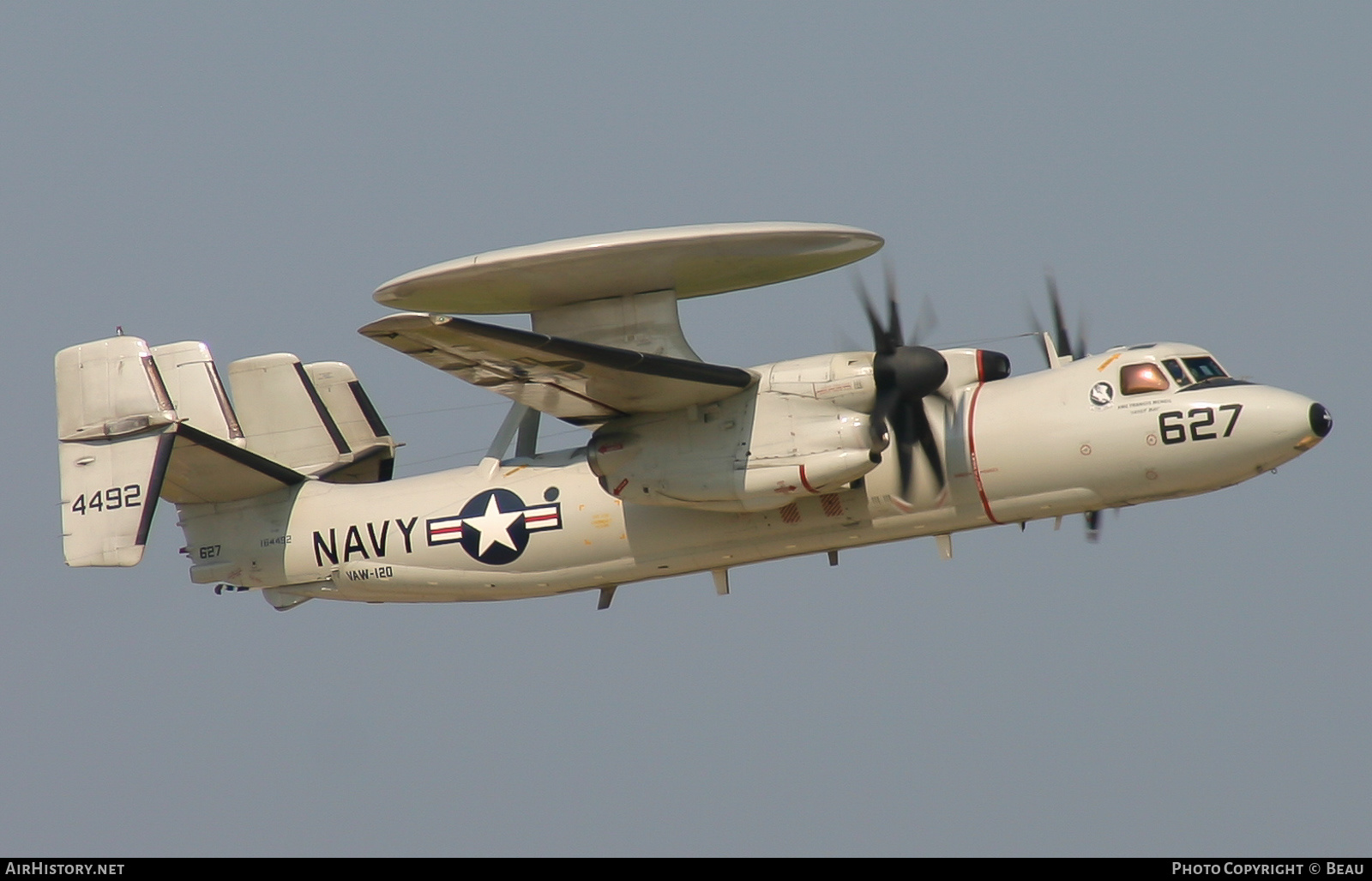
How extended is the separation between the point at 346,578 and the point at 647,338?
5.51 metres

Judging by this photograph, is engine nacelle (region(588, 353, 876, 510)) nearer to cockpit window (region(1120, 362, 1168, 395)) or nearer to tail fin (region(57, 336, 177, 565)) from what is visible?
cockpit window (region(1120, 362, 1168, 395))

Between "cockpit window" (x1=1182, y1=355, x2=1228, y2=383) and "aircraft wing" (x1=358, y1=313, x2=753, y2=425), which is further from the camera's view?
→ "cockpit window" (x1=1182, y1=355, x2=1228, y2=383)

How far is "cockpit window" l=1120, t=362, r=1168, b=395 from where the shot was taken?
61.6 feet

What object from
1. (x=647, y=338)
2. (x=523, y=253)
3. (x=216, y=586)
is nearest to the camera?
(x=523, y=253)

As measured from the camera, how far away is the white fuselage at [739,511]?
18.6m

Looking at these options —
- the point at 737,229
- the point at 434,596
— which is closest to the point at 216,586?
the point at 434,596

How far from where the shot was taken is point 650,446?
1945 centimetres

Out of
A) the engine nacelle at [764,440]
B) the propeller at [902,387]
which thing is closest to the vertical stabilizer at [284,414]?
the engine nacelle at [764,440]

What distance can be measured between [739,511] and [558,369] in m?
2.80

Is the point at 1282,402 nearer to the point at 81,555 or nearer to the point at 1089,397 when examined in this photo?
the point at 1089,397

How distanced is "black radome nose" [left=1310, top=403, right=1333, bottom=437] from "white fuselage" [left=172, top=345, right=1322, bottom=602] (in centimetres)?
6

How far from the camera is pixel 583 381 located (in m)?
18.9

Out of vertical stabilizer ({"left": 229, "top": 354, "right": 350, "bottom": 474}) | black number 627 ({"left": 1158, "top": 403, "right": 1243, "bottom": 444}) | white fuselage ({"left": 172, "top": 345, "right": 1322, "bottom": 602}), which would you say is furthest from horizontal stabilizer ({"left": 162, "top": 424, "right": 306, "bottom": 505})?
black number 627 ({"left": 1158, "top": 403, "right": 1243, "bottom": 444})

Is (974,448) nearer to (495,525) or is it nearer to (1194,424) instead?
(1194,424)
